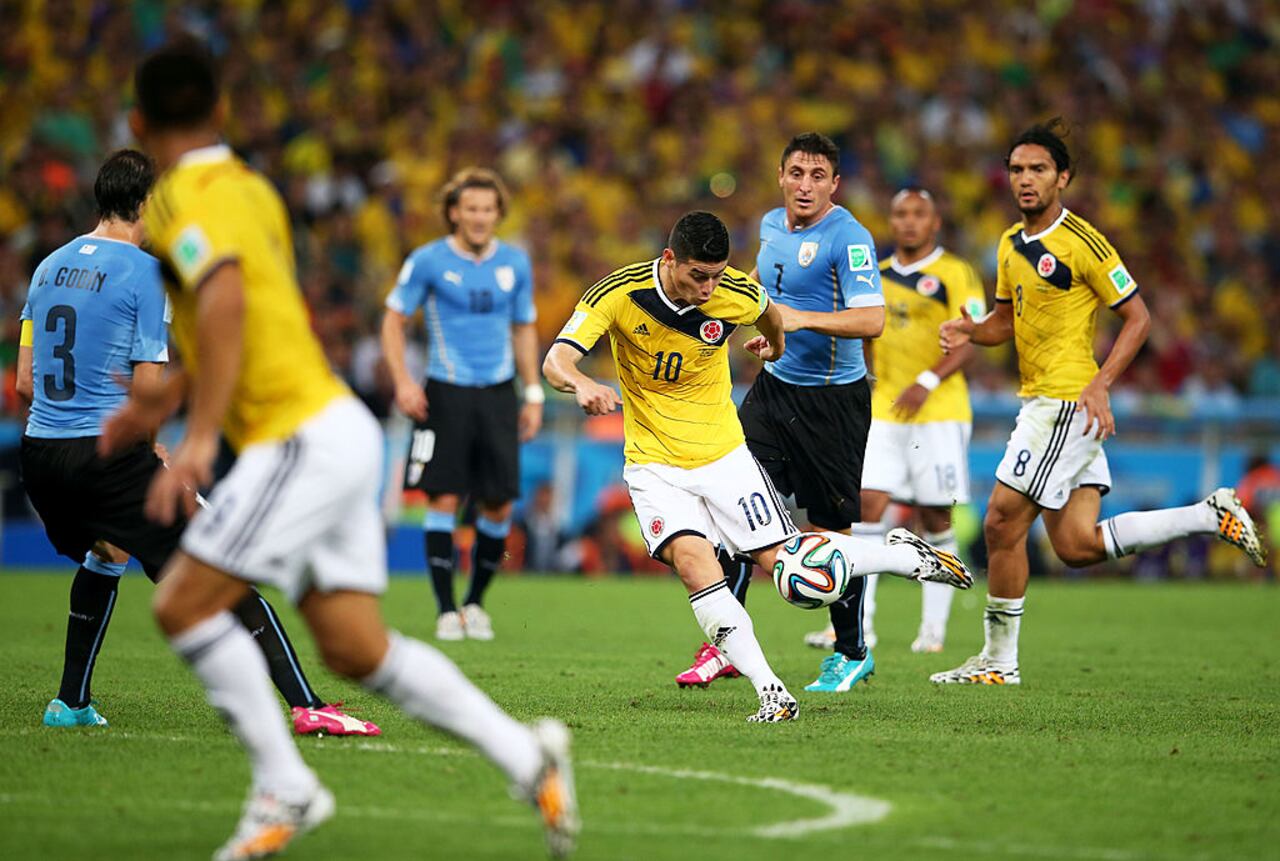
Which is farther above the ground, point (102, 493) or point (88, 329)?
point (88, 329)

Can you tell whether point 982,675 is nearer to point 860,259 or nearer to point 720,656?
point 720,656

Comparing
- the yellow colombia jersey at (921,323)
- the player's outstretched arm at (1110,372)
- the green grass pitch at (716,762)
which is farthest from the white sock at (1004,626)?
the yellow colombia jersey at (921,323)

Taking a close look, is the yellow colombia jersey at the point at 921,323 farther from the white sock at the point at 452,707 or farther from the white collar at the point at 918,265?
the white sock at the point at 452,707

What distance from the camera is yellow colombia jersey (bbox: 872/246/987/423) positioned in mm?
11719

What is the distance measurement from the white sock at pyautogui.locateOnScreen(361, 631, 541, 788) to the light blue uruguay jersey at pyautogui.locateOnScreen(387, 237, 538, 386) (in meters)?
7.20

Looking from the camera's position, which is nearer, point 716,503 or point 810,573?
point 810,573

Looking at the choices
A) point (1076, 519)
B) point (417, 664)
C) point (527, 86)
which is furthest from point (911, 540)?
point (527, 86)

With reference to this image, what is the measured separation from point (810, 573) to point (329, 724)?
7.41 feet

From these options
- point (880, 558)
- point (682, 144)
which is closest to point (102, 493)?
point (880, 558)

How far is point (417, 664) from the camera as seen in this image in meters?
5.11

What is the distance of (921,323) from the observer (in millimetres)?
11750

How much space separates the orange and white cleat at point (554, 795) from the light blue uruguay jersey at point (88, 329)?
3.16 meters

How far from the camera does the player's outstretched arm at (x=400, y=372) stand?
460 inches

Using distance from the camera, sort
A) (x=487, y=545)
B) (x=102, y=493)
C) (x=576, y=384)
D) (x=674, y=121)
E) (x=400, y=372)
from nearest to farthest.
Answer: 1. (x=102, y=493)
2. (x=576, y=384)
3. (x=400, y=372)
4. (x=487, y=545)
5. (x=674, y=121)
